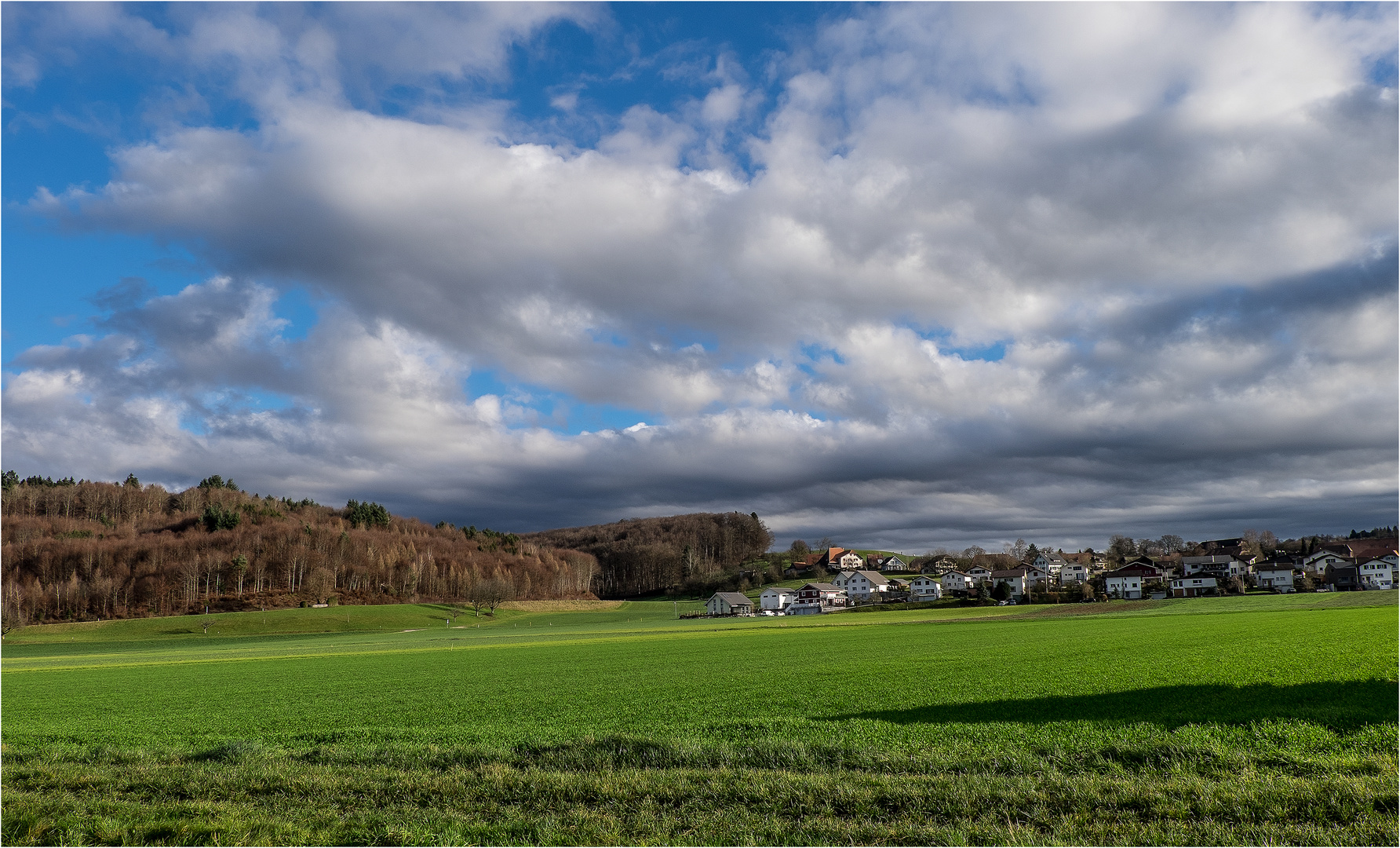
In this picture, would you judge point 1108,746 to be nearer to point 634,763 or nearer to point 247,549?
point 634,763

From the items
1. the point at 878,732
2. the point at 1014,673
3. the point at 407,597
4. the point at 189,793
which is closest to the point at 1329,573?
the point at 1014,673

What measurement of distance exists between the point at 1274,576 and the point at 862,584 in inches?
3374

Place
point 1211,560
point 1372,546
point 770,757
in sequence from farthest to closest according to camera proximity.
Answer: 1. point 1372,546
2. point 1211,560
3. point 770,757

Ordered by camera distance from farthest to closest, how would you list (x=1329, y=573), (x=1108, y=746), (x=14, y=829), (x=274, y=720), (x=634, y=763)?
(x=1329, y=573) → (x=274, y=720) → (x=634, y=763) → (x=1108, y=746) → (x=14, y=829)

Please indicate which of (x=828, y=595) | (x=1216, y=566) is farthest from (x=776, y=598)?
(x=1216, y=566)

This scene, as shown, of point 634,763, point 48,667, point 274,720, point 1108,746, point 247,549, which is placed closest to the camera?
point 1108,746

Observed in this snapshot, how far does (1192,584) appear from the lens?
148375 millimetres

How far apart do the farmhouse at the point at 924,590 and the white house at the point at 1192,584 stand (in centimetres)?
4589

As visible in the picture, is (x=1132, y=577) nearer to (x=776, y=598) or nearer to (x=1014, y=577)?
(x=1014, y=577)

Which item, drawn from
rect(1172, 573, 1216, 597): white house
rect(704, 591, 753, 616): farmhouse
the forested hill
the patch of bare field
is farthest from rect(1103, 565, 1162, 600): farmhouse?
the forested hill

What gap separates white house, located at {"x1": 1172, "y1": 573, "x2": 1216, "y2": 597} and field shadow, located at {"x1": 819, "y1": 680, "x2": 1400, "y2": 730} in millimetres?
147800

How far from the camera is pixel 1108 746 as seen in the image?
11.5 m

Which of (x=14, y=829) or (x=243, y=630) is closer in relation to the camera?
(x=14, y=829)

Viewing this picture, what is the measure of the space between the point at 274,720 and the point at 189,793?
974 centimetres
